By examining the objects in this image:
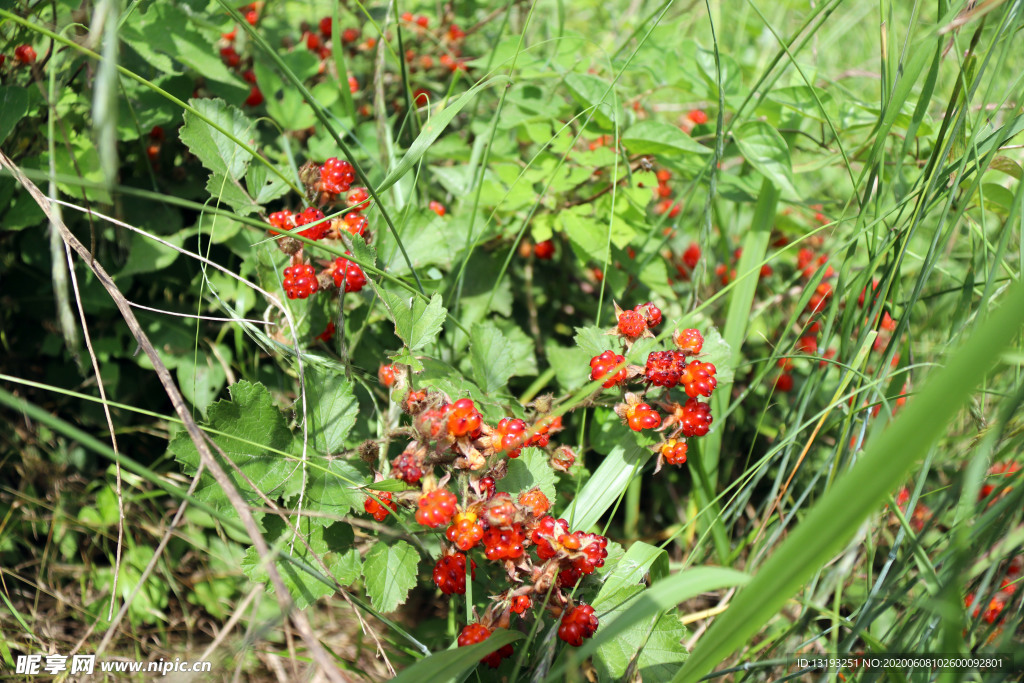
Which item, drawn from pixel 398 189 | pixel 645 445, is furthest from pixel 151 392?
pixel 645 445

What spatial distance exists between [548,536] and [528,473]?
197mm

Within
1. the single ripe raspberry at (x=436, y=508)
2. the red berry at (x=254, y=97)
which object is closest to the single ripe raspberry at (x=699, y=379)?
the single ripe raspberry at (x=436, y=508)

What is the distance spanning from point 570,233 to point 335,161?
705mm

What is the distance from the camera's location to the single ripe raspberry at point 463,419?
3.91 ft

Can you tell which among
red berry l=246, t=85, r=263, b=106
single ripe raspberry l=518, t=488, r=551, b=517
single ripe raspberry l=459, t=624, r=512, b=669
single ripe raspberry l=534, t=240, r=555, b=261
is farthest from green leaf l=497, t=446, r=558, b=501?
red berry l=246, t=85, r=263, b=106

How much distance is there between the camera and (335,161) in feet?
5.04

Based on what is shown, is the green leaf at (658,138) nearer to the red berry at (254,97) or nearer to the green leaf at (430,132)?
the green leaf at (430,132)

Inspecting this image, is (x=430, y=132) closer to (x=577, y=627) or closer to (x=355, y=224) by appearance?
(x=355, y=224)

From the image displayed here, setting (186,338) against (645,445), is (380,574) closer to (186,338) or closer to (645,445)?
(645,445)

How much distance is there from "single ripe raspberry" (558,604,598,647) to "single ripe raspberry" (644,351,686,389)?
0.51 metres

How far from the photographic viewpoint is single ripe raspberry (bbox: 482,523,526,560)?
1186 mm

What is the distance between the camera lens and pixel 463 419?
1.19 metres

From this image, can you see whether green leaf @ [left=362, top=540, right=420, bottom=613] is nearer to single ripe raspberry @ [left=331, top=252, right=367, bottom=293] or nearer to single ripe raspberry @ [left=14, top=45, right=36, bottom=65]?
single ripe raspberry @ [left=331, top=252, right=367, bottom=293]

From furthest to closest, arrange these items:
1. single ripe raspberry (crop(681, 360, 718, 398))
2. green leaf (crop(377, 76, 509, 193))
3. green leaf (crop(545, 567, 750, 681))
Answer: single ripe raspberry (crop(681, 360, 718, 398)) → green leaf (crop(377, 76, 509, 193)) → green leaf (crop(545, 567, 750, 681))
